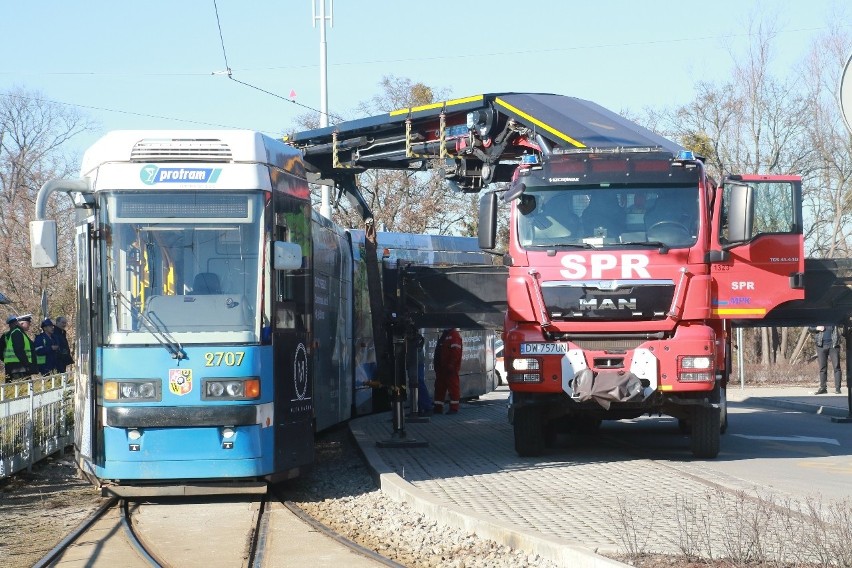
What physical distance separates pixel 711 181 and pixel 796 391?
18.1 meters

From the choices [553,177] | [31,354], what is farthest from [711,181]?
[31,354]

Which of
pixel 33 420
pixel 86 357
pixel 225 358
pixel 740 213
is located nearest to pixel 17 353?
pixel 33 420

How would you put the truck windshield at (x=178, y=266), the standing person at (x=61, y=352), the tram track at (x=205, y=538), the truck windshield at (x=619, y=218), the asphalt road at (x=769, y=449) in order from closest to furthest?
1. the tram track at (x=205, y=538)
2. the truck windshield at (x=178, y=266)
3. the asphalt road at (x=769, y=449)
4. the truck windshield at (x=619, y=218)
5. the standing person at (x=61, y=352)

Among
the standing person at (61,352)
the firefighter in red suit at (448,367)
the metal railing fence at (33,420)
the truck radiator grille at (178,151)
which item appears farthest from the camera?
the firefighter in red suit at (448,367)

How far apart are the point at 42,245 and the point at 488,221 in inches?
223

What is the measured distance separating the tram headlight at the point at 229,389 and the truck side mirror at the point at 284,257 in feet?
3.71

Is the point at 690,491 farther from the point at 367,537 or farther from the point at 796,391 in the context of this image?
the point at 796,391

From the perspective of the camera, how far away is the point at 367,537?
10.4 m

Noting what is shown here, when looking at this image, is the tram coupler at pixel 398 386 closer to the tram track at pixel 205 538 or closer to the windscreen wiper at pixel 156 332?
the tram track at pixel 205 538

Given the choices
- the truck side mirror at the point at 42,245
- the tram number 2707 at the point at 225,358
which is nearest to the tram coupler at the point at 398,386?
the tram number 2707 at the point at 225,358

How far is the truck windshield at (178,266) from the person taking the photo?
461 inches

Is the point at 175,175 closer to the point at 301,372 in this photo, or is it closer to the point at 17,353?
the point at 301,372

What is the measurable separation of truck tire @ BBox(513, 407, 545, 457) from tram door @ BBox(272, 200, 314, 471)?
10.6 ft

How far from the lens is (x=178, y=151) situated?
12.0m
